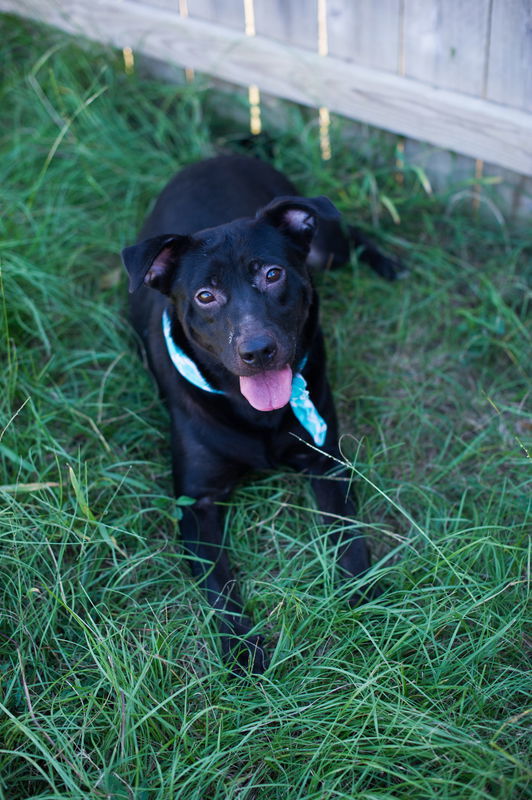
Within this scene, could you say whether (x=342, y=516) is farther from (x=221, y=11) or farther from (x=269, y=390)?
(x=221, y=11)

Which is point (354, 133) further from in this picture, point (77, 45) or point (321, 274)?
point (77, 45)

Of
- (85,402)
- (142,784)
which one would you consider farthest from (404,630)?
(85,402)

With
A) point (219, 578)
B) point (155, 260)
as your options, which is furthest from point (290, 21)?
point (219, 578)

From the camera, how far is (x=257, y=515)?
293 cm

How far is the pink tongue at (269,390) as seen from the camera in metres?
2.63

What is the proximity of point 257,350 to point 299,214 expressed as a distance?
566 millimetres

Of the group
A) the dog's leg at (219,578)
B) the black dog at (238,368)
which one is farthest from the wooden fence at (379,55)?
the dog's leg at (219,578)

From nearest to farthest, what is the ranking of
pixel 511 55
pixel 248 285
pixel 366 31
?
pixel 248 285
pixel 511 55
pixel 366 31

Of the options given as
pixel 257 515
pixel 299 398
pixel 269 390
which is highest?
pixel 269 390

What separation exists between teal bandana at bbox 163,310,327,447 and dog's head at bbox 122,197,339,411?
6cm

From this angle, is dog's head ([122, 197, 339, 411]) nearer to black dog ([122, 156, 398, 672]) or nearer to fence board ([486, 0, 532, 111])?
black dog ([122, 156, 398, 672])

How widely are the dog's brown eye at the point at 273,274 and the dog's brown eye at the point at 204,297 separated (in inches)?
7.6

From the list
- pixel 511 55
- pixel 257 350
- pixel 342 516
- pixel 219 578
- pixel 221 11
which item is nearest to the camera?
pixel 257 350

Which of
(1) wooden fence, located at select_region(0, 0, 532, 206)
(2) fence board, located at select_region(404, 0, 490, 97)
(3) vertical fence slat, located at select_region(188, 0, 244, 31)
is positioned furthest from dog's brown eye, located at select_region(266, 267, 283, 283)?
(3) vertical fence slat, located at select_region(188, 0, 244, 31)
